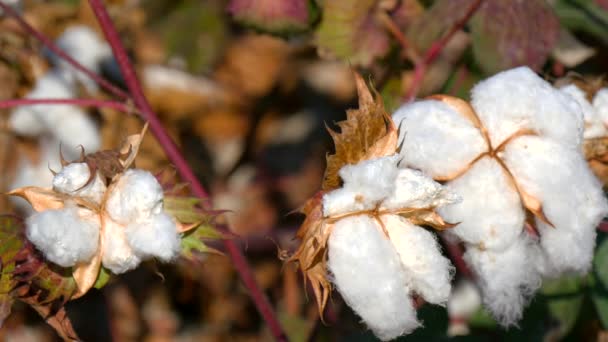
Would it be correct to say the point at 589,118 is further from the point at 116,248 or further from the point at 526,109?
the point at 116,248

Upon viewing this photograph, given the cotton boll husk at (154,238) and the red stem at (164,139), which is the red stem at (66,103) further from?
the cotton boll husk at (154,238)

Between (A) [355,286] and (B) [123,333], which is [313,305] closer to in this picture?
(B) [123,333]

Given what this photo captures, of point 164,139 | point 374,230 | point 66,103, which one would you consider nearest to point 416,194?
point 374,230

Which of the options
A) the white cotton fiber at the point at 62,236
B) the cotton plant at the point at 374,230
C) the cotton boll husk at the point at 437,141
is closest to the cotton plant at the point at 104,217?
the white cotton fiber at the point at 62,236

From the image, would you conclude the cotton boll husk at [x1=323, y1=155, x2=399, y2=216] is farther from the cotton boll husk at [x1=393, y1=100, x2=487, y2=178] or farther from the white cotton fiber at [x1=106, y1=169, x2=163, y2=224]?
the white cotton fiber at [x1=106, y1=169, x2=163, y2=224]

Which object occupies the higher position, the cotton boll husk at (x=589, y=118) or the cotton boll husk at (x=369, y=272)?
the cotton boll husk at (x=369, y=272)

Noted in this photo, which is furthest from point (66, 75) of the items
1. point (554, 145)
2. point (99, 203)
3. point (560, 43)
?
point (554, 145)

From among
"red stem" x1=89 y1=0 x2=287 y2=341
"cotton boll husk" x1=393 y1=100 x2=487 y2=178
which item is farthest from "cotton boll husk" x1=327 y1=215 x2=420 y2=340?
"red stem" x1=89 y1=0 x2=287 y2=341
